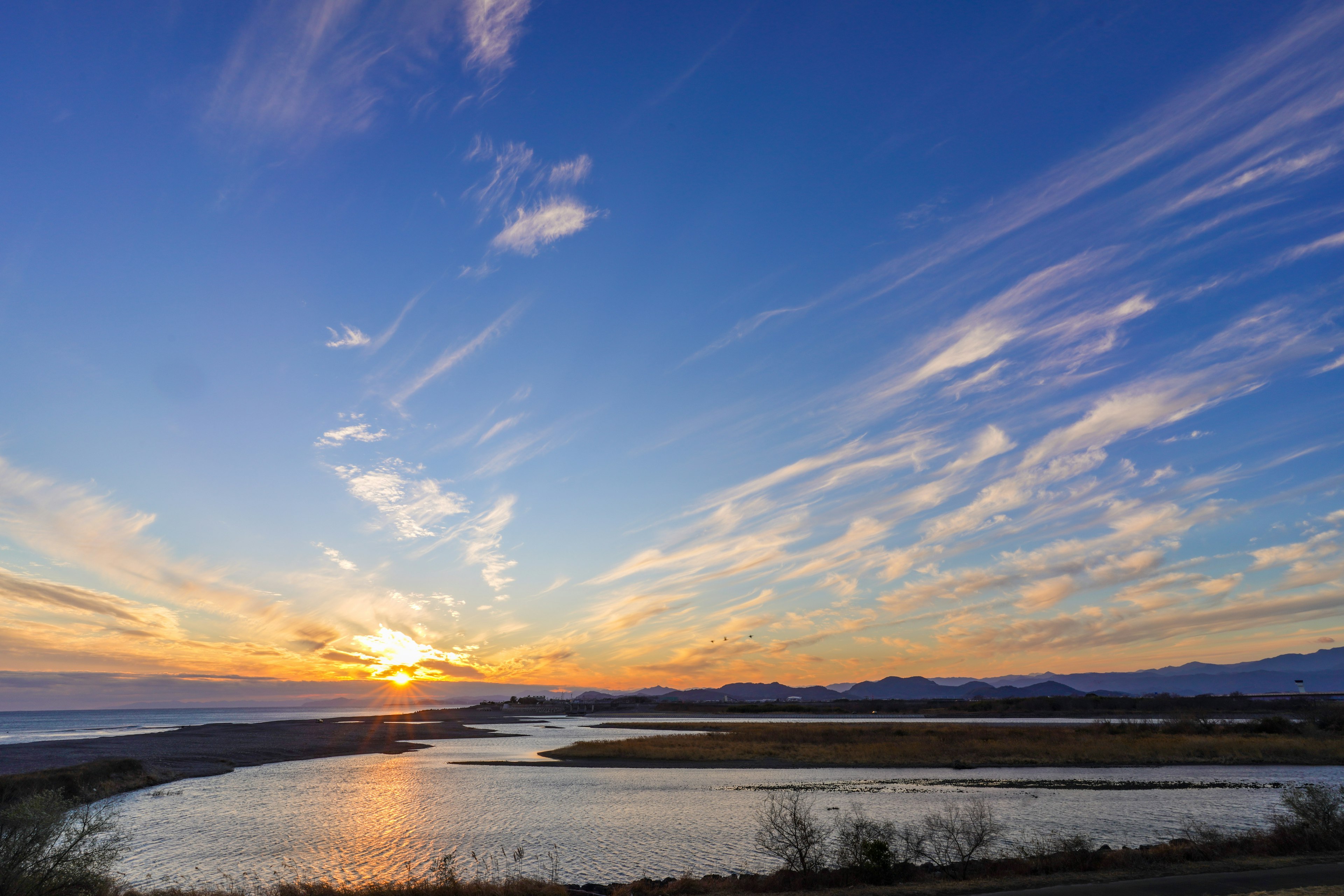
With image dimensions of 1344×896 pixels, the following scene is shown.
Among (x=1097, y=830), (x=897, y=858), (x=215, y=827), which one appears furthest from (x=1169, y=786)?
(x=215, y=827)

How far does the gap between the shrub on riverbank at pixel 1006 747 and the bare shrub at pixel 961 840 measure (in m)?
36.2

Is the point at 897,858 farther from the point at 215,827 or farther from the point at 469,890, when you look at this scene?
the point at 215,827

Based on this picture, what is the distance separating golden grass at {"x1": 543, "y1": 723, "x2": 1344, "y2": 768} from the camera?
59.7m

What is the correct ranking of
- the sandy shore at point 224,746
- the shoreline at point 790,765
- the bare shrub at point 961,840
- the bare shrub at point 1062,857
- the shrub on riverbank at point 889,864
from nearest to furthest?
the shrub on riverbank at point 889,864 → the bare shrub at point 1062,857 → the bare shrub at point 961,840 → the shoreline at point 790,765 → the sandy shore at point 224,746

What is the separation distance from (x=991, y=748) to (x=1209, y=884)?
57.2 metres

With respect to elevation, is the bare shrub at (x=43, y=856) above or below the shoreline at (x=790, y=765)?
above

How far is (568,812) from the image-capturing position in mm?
39969

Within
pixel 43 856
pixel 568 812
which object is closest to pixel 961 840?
pixel 568 812

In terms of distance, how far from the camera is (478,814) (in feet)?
130

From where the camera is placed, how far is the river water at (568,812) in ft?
92.0

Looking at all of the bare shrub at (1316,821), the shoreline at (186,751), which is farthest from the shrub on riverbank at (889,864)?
the shoreline at (186,751)

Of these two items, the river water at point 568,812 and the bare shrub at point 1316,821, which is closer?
the bare shrub at point 1316,821

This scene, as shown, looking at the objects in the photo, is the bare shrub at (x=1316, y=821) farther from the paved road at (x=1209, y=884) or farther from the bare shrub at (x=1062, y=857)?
the bare shrub at (x=1062, y=857)

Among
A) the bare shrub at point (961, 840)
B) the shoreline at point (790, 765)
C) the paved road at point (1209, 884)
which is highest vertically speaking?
the paved road at point (1209, 884)
